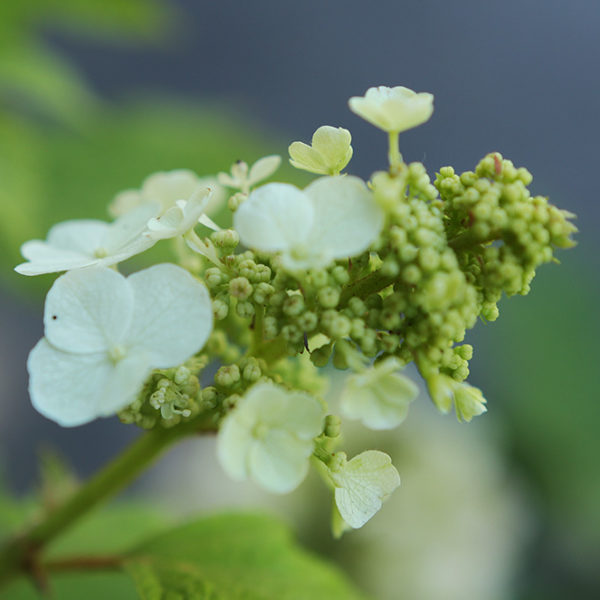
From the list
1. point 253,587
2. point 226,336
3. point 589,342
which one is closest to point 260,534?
point 253,587

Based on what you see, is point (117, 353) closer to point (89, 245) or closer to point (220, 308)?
point (220, 308)

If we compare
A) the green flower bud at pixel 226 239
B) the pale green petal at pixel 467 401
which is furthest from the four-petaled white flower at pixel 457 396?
the green flower bud at pixel 226 239

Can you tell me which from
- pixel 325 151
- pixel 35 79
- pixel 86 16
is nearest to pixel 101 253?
pixel 325 151

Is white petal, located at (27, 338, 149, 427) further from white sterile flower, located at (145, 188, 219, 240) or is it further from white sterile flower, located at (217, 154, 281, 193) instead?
white sterile flower, located at (217, 154, 281, 193)

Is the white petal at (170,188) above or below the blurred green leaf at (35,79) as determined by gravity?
above

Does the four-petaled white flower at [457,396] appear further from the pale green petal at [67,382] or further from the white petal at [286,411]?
the pale green petal at [67,382]

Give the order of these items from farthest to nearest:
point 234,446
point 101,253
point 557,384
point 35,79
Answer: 1. point 557,384
2. point 35,79
3. point 101,253
4. point 234,446
